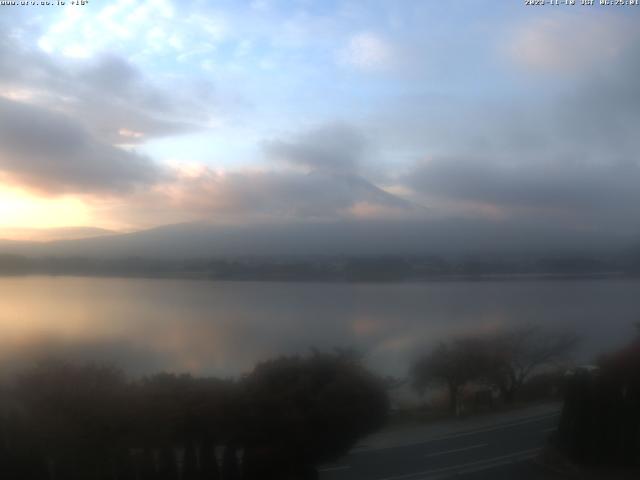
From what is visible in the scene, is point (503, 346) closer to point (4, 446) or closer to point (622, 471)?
point (622, 471)

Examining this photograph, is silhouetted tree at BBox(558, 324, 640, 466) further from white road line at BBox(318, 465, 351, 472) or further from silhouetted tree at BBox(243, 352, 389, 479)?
white road line at BBox(318, 465, 351, 472)

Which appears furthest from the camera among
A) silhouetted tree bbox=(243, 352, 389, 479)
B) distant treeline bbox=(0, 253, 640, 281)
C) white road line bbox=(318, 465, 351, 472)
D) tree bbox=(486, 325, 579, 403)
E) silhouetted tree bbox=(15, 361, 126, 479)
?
distant treeline bbox=(0, 253, 640, 281)

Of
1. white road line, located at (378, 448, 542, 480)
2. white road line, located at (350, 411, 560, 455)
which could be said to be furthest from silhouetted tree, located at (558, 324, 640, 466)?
white road line, located at (378, 448, 542, 480)

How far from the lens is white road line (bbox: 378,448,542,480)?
3.95m

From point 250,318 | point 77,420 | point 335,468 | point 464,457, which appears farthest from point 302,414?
point 77,420

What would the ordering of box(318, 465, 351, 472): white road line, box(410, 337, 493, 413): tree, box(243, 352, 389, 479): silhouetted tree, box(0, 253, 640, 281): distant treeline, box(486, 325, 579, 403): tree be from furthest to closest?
box(0, 253, 640, 281): distant treeline, box(486, 325, 579, 403): tree, box(410, 337, 493, 413): tree, box(318, 465, 351, 472): white road line, box(243, 352, 389, 479): silhouetted tree

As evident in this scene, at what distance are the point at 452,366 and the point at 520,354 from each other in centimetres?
56

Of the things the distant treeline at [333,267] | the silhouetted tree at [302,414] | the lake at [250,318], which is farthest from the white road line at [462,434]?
the distant treeline at [333,267]

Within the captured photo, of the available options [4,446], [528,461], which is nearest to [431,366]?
[528,461]

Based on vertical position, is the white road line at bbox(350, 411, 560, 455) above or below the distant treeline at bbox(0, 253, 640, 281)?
below

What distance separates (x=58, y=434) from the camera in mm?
3725

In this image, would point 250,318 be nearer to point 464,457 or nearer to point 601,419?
point 464,457

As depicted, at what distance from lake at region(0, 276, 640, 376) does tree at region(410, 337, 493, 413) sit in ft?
0.28

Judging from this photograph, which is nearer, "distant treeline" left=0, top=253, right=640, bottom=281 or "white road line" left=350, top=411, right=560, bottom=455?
"white road line" left=350, top=411, right=560, bottom=455
